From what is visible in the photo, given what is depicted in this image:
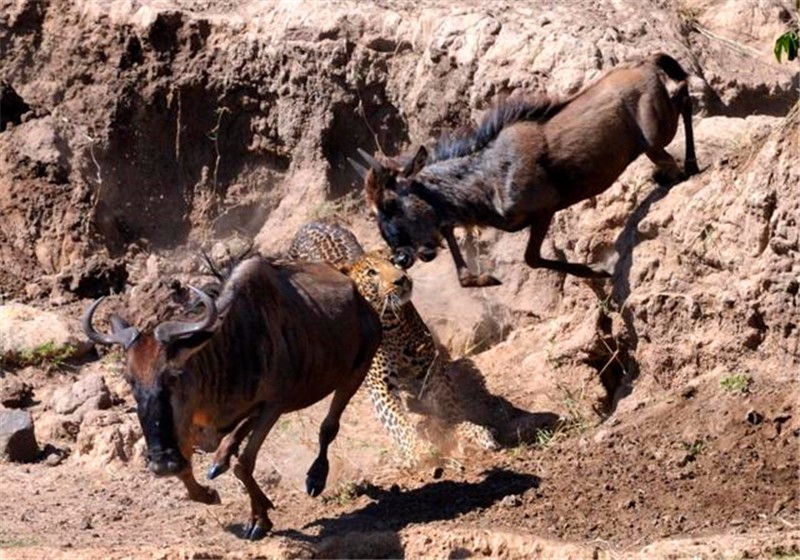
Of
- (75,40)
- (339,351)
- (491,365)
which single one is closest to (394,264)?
(491,365)

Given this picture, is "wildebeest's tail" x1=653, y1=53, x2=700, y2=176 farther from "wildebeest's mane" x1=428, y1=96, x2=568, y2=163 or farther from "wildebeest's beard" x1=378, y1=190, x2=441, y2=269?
"wildebeest's beard" x1=378, y1=190, x2=441, y2=269

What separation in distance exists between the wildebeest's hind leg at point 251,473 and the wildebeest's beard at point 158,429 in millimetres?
531

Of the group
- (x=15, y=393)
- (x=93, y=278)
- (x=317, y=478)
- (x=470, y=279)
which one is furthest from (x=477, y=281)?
(x=93, y=278)

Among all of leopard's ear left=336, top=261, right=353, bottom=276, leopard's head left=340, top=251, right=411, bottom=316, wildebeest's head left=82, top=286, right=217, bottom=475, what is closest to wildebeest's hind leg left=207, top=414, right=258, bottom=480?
wildebeest's head left=82, top=286, right=217, bottom=475

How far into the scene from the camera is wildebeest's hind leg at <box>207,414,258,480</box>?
1132cm

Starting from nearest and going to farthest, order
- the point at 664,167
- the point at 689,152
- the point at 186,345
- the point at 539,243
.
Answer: the point at 186,345, the point at 689,152, the point at 664,167, the point at 539,243

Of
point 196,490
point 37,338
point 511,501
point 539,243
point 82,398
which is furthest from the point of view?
point 37,338

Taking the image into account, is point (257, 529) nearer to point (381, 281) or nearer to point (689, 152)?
point (381, 281)

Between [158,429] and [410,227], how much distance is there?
339 centimetres

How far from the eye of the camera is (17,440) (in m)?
13.4

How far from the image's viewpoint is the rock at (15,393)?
46.3 feet

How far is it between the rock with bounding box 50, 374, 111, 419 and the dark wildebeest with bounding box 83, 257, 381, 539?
235 centimetres

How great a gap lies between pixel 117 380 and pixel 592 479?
4425mm

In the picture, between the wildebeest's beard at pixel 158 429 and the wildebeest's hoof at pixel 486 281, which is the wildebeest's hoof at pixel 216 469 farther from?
the wildebeest's hoof at pixel 486 281
